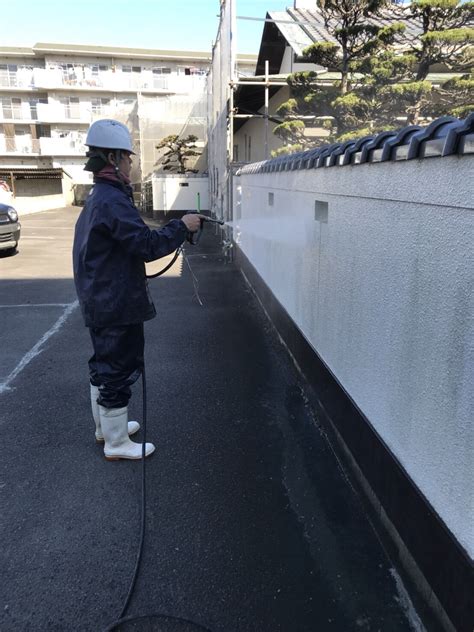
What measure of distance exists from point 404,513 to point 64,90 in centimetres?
3985

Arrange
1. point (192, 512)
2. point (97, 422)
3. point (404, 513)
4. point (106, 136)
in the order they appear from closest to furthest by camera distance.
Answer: point (404, 513) < point (192, 512) < point (106, 136) < point (97, 422)

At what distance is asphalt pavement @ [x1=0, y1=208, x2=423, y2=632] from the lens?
2.03 meters

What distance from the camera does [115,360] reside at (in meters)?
2.92

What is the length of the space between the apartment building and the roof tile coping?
3288cm

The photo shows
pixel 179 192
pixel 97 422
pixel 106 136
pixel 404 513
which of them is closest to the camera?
pixel 404 513

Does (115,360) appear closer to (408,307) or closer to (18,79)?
(408,307)

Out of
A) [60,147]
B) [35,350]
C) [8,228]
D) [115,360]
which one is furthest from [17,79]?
[115,360]

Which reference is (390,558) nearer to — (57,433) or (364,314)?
(364,314)

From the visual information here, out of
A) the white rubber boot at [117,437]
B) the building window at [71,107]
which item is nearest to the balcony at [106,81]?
the building window at [71,107]

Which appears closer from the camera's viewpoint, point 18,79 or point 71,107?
point 71,107

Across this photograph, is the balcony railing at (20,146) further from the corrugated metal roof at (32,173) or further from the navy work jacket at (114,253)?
the navy work jacket at (114,253)

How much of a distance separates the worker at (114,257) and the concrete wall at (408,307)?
98 centimetres

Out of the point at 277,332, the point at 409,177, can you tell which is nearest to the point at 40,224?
the point at 277,332

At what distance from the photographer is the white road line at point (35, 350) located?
14.0 feet
